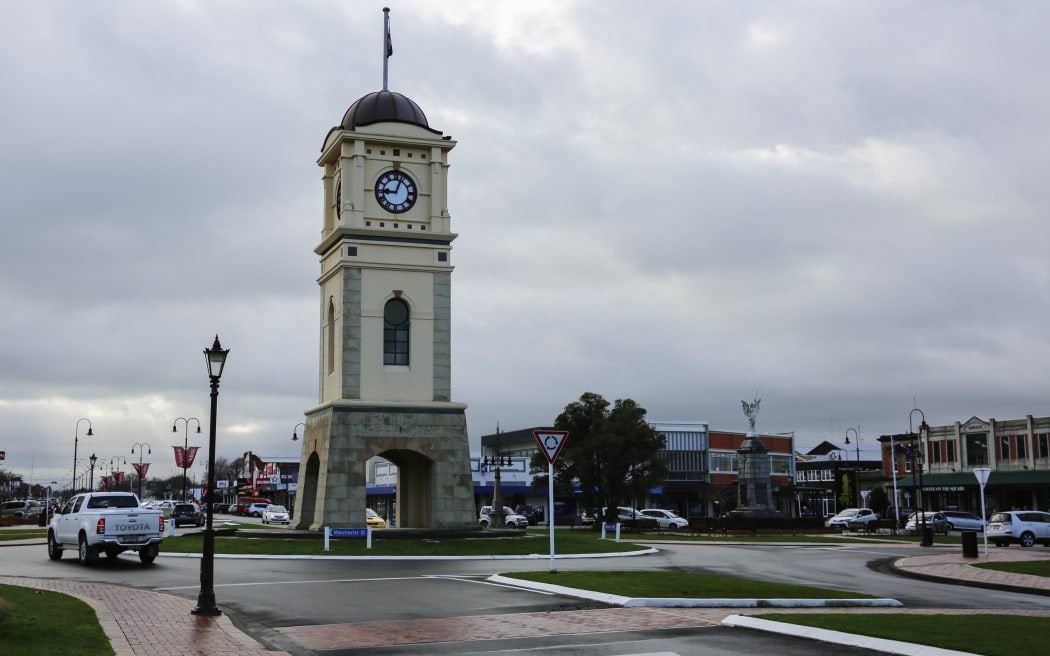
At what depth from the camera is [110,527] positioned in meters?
25.5

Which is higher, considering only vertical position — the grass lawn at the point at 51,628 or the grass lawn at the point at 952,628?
the grass lawn at the point at 51,628

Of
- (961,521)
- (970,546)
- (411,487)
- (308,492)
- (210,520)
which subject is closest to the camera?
(210,520)

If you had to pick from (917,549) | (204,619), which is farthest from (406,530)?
(204,619)

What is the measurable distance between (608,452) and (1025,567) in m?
36.0

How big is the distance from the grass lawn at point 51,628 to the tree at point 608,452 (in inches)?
1882

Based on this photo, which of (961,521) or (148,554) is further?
(961,521)

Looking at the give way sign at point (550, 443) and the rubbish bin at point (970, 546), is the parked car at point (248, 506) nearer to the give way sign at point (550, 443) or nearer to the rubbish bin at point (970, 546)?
the rubbish bin at point (970, 546)

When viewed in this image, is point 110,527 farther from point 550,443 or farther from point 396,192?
point 396,192

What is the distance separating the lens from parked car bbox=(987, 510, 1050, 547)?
46125 millimetres

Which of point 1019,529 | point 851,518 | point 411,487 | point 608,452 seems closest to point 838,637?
point 411,487

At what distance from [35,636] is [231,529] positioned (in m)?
27.2

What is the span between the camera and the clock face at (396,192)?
3994 centimetres

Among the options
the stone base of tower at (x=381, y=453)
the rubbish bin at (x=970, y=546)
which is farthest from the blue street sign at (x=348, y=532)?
the rubbish bin at (x=970, y=546)

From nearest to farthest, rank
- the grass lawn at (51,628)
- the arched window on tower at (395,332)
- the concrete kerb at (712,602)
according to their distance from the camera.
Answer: the grass lawn at (51,628)
the concrete kerb at (712,602)
the arched window on tower at (395,332)
